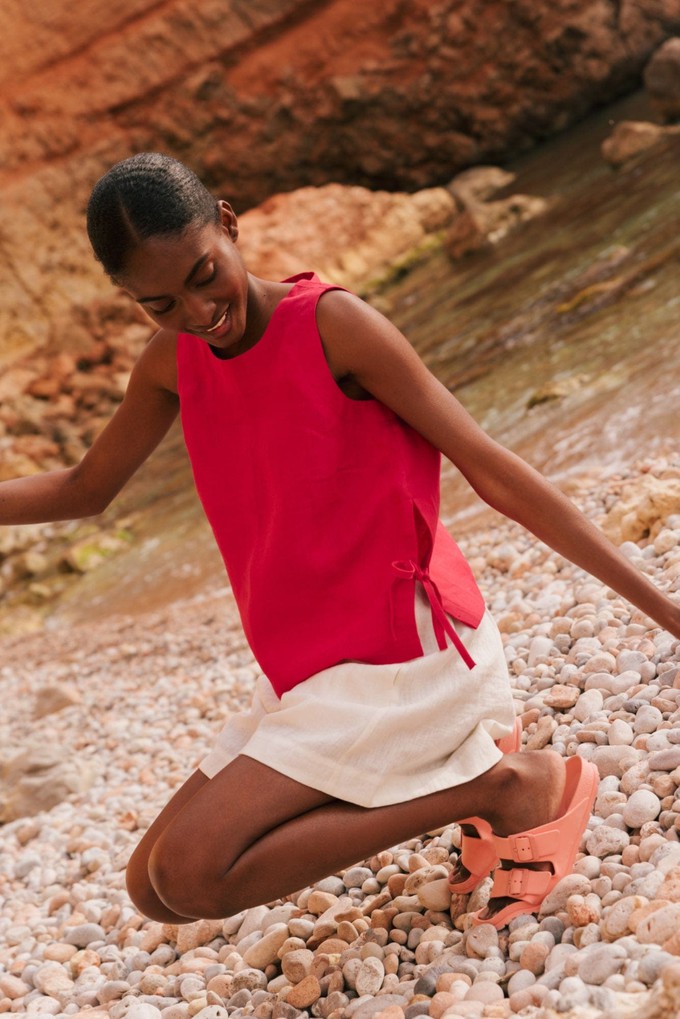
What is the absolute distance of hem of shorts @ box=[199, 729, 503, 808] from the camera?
1.70 meters

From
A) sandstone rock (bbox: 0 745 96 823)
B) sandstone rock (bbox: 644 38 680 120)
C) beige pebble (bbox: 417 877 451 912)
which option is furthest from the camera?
sandstone rock (bbox: 644 38 680 120)

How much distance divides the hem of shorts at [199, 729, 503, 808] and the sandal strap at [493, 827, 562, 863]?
13 cm

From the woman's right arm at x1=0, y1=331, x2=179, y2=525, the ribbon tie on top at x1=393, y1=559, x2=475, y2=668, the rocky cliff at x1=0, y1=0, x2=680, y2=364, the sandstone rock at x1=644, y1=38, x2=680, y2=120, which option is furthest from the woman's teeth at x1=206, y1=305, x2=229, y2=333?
the rocky cliff at x1=0, y1=0, x2=680, y2=364

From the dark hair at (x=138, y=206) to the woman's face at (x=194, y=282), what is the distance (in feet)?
0.06

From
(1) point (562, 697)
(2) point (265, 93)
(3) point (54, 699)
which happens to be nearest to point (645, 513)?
(1) point (562, 697)

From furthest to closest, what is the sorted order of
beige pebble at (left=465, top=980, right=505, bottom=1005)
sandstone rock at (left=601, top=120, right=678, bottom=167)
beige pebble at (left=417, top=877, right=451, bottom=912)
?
1. sandstone rock at (left=601, top=120, right=678, bottom=167)
2. beige pebble at (left=417, top=877, right=451, bottom=912)
3. beige pebble at (left=465, top=980, right=505, bottom=1005)

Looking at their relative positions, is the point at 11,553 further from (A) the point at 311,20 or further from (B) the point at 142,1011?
(A) the point at 311,20

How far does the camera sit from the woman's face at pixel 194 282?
1.70m

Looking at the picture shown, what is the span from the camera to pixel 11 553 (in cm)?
1015

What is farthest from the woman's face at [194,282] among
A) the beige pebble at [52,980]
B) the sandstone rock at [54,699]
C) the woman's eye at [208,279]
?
the sandstone rock at [54,699]

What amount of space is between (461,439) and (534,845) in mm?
689

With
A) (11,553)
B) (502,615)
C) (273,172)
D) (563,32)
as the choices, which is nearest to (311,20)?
(273,172)

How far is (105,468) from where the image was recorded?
221 cm

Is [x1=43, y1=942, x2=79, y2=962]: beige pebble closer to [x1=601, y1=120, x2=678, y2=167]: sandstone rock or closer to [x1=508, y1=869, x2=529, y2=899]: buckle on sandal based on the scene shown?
[x1=508, y1=869, x2=529, y2=899]: buckle on sandal
